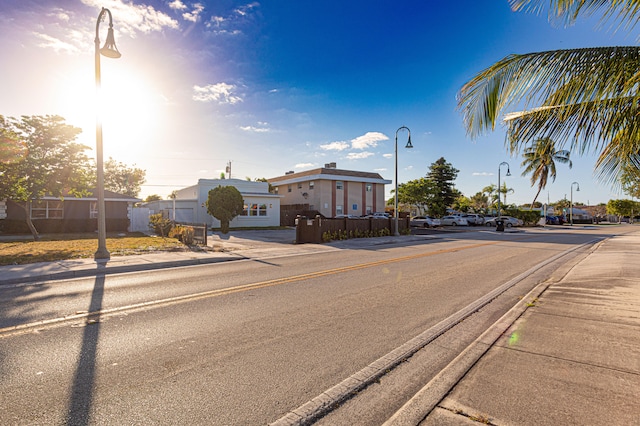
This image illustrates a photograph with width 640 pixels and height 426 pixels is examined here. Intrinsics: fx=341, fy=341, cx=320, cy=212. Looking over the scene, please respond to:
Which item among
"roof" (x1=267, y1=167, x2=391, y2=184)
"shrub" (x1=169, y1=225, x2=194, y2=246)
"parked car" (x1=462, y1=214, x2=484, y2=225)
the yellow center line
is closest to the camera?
the yellow center line

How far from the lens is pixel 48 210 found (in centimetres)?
2448

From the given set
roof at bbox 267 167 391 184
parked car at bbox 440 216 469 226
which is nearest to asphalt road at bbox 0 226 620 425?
roof at bbox 267 167 391 184

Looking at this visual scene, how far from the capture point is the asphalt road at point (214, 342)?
2996 mm

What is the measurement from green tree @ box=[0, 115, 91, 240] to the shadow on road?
52.9 ft

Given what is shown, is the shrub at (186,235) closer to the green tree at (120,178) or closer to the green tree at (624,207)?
the green tree at (120,178)

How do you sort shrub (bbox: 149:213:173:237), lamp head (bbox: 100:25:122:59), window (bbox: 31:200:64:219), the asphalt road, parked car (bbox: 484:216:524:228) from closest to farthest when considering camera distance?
the asphalt road → lamp head (bbox: 100:25:122:59) → shrub (bbox: 149:213:173:237) → window (bbox: 31:200:64:219) → parked car (bbox: 484:216:524:228)

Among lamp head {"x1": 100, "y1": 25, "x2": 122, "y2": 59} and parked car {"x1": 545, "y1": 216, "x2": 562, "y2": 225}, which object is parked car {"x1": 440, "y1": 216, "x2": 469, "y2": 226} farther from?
lamp head {"x1": 100, "y1": 25, "x2": 122, "y2": 59}

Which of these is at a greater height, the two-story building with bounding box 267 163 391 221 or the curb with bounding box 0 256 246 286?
the two-story building with bounding box 267 163 391 221

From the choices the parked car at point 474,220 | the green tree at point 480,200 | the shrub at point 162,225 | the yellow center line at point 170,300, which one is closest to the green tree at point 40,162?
the shrub at point 162,225

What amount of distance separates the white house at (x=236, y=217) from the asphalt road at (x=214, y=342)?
2338cm

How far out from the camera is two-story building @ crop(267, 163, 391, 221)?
138 ft

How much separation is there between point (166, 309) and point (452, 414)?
4.87 metres

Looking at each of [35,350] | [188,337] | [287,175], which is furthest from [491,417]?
[287,175]

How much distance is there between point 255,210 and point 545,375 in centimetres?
3105
